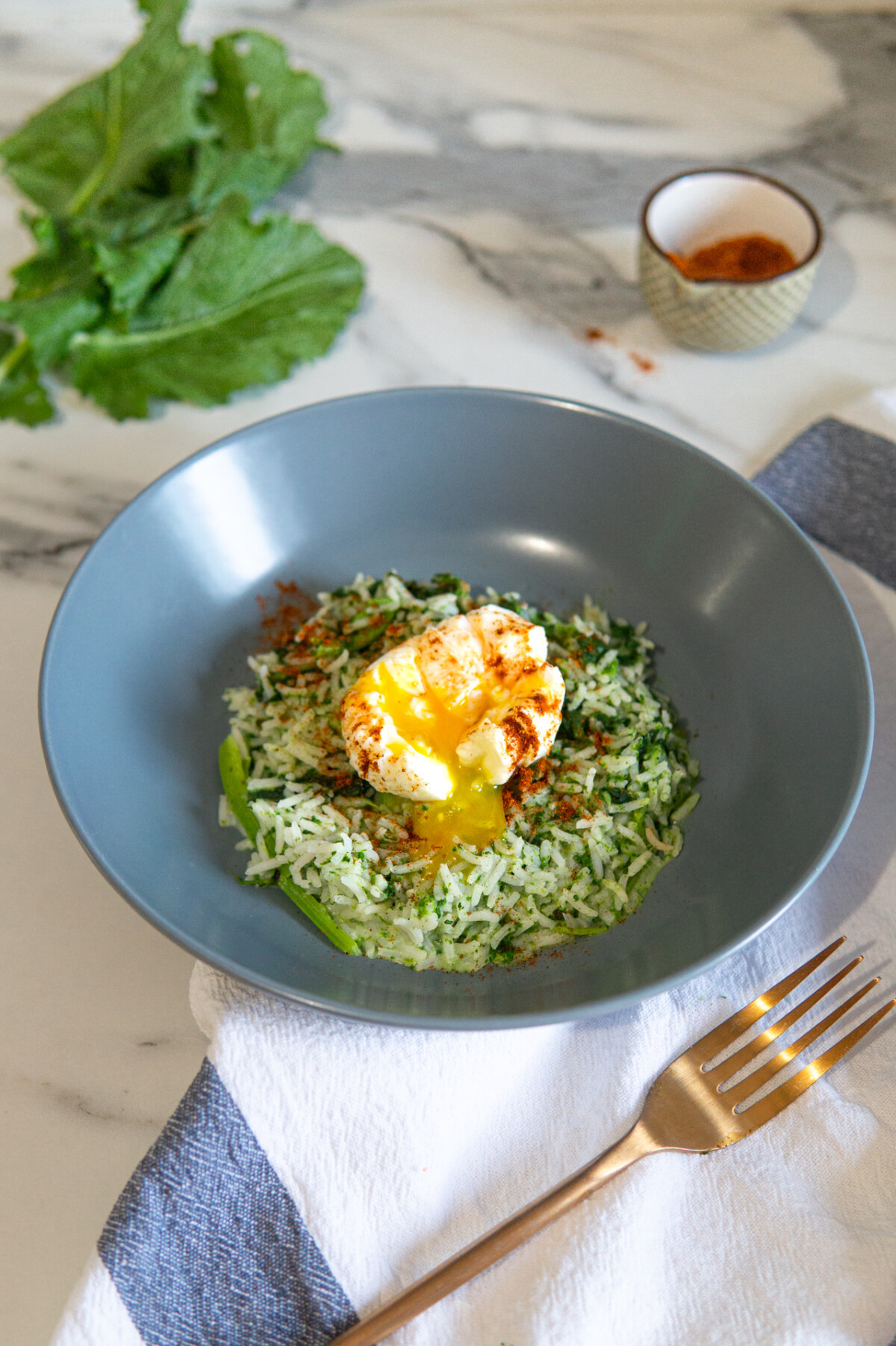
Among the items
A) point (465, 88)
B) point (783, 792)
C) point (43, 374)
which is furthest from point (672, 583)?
point (465, 88)

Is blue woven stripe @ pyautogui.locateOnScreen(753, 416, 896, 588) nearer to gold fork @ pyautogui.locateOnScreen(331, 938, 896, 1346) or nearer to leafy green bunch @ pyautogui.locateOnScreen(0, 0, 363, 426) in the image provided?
gold fork @ pyautogui.locateOnScreen(331, 938, 896, 1346)

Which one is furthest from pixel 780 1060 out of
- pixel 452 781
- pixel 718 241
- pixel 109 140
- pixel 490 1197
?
pixel 109 140

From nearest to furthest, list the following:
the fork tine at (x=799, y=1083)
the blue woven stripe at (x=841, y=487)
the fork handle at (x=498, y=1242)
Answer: the fork handle at (x=498, y=1242), the fork tine at (x=799, y=1083), the blue woven stripe at (x=841, y=487)

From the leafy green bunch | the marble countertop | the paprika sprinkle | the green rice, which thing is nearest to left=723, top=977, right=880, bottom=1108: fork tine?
the green rice

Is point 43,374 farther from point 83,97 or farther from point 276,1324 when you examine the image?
point 276,1324

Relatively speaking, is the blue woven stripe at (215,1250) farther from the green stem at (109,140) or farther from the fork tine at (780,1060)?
the green stem at (109,140)

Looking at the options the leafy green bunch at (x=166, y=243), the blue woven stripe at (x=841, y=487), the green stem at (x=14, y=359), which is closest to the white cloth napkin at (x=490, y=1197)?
the blue woven stripe at (x=841, y=487)
